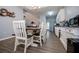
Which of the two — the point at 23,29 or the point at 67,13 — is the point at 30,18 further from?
the point at 67,13

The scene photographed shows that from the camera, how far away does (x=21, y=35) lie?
1957 millimetres

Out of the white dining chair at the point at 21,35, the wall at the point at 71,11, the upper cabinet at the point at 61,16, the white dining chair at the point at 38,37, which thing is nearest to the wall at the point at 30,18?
the white dining chair at the point at 21,35

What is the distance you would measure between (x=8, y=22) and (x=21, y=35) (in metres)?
0.40

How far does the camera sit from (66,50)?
73.2 inches

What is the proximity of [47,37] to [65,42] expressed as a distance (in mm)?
434

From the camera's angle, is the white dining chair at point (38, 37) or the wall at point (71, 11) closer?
the wall at point (71, 11)

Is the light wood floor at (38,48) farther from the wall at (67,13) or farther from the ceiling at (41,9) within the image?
the ceiling at (41,9)

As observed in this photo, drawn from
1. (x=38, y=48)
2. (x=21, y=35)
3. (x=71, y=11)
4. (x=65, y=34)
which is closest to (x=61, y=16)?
(x=71, y=11)

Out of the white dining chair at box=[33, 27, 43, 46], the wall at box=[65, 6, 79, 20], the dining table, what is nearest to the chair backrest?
the dining table

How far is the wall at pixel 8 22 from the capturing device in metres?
1.86

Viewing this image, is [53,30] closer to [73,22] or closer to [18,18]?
[73,22]

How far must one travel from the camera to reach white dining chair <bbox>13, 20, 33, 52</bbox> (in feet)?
6.19

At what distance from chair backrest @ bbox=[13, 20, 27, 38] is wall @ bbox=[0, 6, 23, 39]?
8 centimetres
